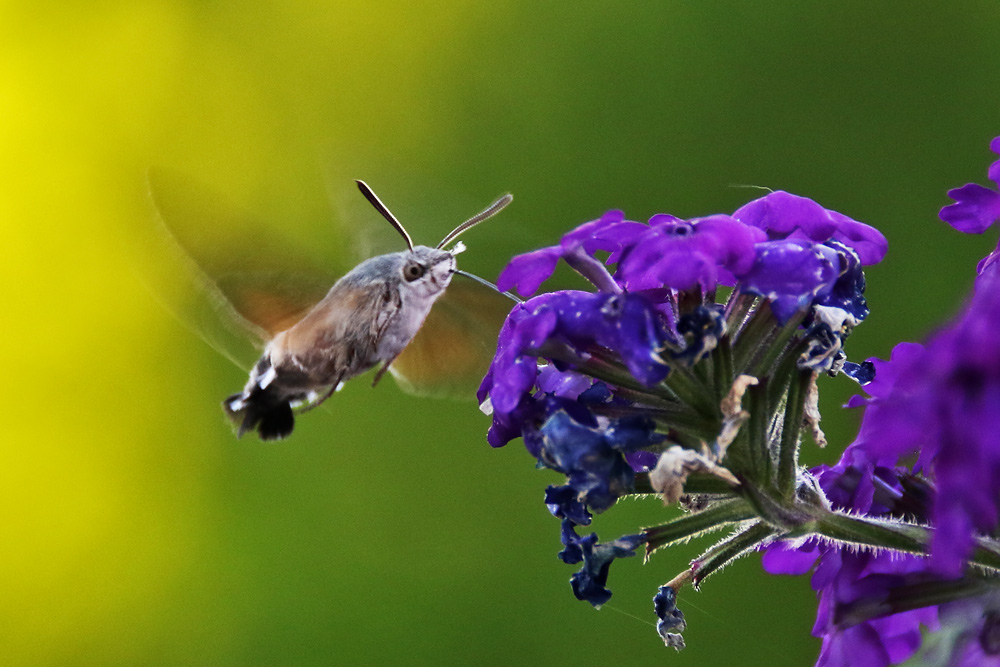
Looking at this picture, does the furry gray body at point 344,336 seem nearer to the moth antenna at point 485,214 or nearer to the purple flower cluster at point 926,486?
the moth antenna at point 485,214

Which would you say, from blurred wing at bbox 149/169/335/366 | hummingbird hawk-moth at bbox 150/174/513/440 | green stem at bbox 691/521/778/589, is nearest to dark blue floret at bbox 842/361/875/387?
green stem at bbox 691/521/778/589

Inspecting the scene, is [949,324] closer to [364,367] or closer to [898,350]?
[898,350]

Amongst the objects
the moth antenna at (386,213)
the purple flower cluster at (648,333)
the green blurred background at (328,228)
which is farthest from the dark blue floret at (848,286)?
the green blurred background at (328,228)

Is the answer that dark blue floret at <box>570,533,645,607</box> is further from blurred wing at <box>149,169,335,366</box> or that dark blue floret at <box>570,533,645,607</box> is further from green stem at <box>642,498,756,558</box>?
blurred wing at <box>149,169,335,366</box>

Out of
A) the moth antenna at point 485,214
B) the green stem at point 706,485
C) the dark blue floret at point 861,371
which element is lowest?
the green stem at point 706,485

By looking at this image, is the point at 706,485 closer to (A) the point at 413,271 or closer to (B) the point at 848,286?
A: (B) the point at 848,286

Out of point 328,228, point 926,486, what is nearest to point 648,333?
point 926,486

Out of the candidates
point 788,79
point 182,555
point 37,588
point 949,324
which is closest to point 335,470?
point 182,555
